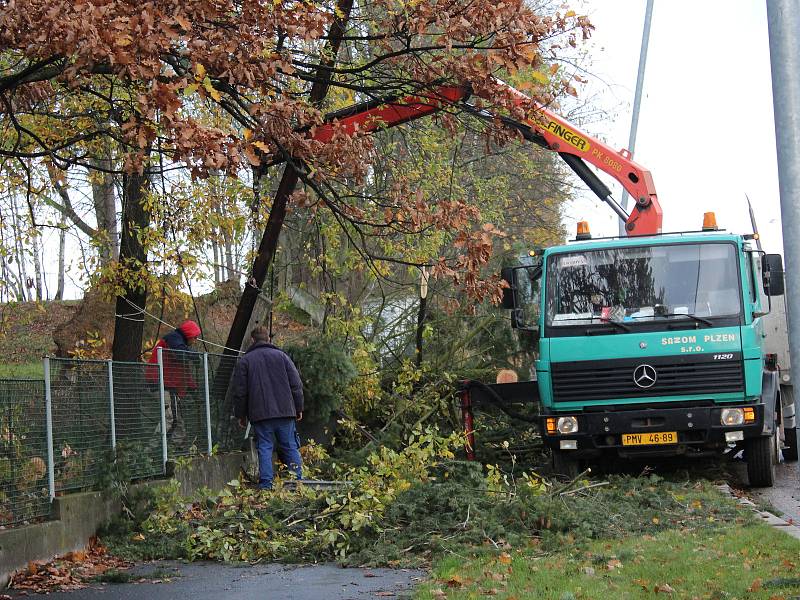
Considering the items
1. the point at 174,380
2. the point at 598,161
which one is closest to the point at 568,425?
the point at 598,161

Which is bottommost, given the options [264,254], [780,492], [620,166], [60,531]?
[780,492]

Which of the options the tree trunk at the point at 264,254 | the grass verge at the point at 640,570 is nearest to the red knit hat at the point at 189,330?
the tree trunk at the point at 264,254

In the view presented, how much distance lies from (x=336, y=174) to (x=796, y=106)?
17.7 feet

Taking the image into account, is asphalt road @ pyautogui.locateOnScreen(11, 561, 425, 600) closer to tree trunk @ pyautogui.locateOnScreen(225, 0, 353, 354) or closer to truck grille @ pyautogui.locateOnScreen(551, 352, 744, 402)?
truck grille @ pyautogui.locateOnScreen(551, 352, 744, 402)

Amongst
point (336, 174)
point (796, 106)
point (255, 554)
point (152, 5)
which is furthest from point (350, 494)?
point (796, 106)

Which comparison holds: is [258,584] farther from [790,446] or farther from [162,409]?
[790,446]

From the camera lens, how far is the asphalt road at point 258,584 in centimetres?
775

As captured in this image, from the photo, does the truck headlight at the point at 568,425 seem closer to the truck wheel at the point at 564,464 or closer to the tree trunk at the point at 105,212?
the truck wheel at the point at 564,464

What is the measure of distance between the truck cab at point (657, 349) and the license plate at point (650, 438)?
0.01 metres

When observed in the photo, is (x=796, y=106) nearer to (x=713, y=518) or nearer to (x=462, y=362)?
(x=713, y=518)

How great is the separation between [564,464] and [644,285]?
237 centimetres

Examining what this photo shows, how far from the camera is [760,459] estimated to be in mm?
13352

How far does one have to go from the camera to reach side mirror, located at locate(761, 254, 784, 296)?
13.5 metres

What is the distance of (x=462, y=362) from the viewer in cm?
1761
